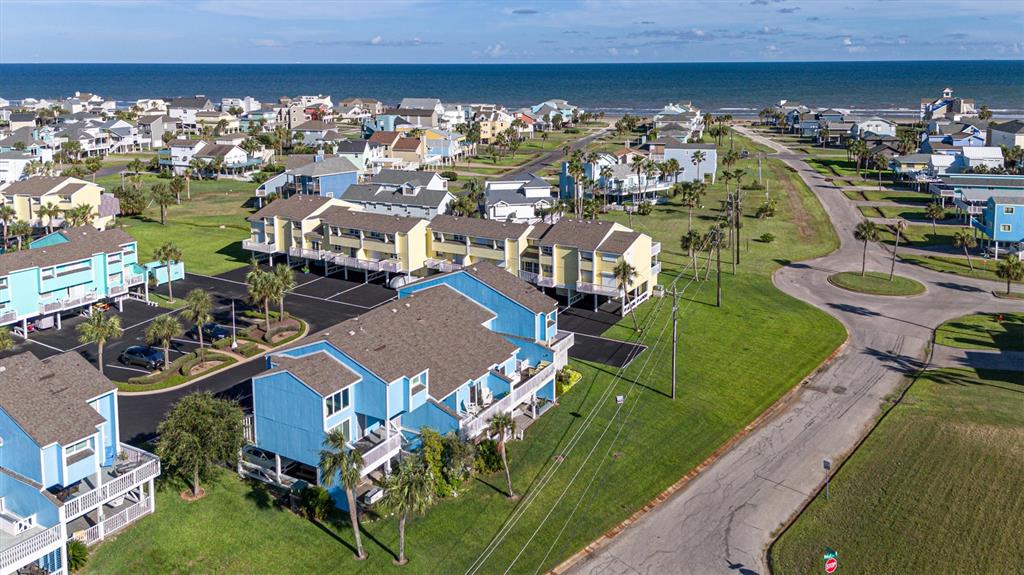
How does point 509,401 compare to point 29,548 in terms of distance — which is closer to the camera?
point 29,548

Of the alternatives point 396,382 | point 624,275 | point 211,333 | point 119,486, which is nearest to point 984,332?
point 624,275

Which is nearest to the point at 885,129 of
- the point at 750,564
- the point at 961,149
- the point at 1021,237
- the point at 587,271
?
the point at 961,149

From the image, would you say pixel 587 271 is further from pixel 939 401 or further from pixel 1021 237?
pixel 1021 237

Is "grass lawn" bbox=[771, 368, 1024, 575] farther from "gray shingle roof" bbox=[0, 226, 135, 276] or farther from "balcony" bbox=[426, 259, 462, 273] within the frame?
"gray shingle roof" bbox=[0, 226, 135, 276]

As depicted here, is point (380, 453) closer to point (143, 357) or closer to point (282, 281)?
point (143, 357)

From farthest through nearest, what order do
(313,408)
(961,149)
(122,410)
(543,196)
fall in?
(961,149) < (543,196) < (122,410) < (313,408)

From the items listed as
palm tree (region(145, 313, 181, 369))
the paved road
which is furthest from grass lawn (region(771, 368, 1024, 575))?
palm tree (region(145, 313, 181, 369))

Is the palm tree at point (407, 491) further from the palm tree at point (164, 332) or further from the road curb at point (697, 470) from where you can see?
the palm tree at point (164, 332)
